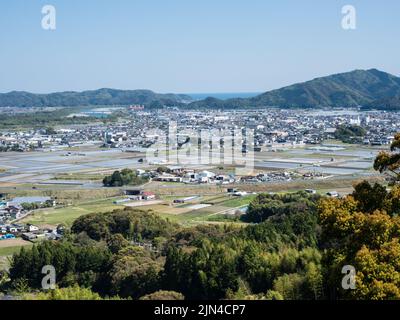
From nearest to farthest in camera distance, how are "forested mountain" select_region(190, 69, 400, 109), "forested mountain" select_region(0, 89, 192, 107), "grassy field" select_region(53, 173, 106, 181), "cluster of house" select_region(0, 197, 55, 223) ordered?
"cluster of house" select_region(0, 197, 55, 223) < "grassy field" select_region(53, 173, 106, 181) < "forested mountain" select_region(190, 69, 400, 109) < "forested mountain" select_region(0, 89, 192, 107)

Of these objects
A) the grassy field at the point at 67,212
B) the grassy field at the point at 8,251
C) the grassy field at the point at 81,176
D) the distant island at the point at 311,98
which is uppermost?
the distant island at the point at 311,98

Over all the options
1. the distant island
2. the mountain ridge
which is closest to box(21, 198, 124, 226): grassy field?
the distant island

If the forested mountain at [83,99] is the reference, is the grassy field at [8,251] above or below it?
below

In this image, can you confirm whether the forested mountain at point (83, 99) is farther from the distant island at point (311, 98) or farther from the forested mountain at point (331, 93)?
the forested mountain at point (331, 93)

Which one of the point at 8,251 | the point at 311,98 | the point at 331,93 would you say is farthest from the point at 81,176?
the point at 331,93

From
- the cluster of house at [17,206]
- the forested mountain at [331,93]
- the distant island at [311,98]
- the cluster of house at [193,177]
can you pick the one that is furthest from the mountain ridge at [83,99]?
the cluster of house at [17,206]

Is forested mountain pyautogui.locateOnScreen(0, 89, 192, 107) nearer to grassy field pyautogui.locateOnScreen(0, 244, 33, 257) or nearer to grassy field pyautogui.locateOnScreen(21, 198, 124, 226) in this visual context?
grassy field pyautogui.locateOnScreen(21, 198, 124, 226)
